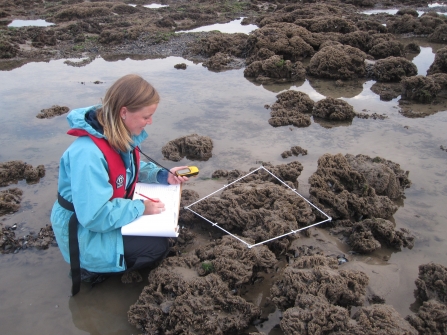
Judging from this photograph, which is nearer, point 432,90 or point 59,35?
point 432,90

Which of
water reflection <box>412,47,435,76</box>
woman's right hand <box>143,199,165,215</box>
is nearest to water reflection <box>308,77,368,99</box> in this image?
water reflection <box>412,47,435,76</box>

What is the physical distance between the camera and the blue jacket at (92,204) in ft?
8.77

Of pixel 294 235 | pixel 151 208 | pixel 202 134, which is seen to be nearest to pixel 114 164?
pixel 151 208

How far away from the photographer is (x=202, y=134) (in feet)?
20.5

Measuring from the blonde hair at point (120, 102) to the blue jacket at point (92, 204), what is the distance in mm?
84

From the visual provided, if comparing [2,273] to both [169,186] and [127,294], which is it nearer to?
[127,294]

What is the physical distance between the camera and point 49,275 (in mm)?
3453

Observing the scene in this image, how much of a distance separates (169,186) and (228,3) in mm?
19807

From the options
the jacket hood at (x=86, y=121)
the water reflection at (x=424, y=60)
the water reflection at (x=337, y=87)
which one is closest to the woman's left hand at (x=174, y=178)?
the jacket hood at (x=86, y=121)

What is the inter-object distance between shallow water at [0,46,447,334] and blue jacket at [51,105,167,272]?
1.67ft

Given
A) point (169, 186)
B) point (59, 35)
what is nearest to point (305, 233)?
point (169, 186)

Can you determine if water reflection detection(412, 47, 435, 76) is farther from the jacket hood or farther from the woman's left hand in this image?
the jacket hood

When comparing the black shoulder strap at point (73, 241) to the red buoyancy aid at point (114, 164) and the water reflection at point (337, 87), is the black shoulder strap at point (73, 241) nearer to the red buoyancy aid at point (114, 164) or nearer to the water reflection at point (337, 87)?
the red buoyancy aid at point (114, 164)

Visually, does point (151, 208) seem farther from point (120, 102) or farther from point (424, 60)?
point (424, 60)
